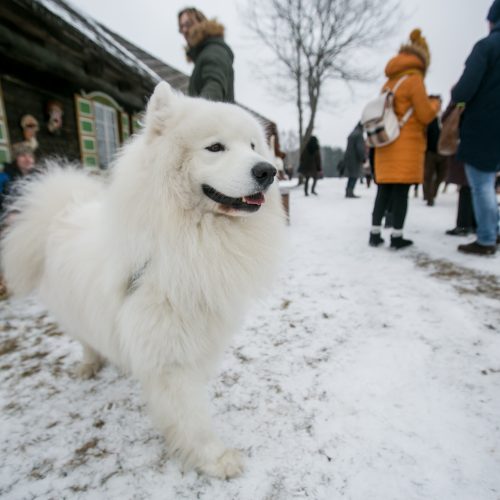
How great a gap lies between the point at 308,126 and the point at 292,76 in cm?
264

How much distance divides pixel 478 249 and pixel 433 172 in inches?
152

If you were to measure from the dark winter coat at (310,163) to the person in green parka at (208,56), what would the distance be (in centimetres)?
762

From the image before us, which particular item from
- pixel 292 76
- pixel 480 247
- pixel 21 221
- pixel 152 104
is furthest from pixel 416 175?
pixel 292 76

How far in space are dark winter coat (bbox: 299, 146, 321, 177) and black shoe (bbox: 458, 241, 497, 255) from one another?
704cm

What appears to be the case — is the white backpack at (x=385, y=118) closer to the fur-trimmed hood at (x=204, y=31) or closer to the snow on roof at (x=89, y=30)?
the fur-trimmed hood at (x=204, y=31)

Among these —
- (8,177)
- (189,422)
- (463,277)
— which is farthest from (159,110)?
(463,277)

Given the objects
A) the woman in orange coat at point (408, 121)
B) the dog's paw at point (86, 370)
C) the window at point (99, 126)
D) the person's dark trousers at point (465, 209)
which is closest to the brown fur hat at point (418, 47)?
the woman in orange coat at point (408, 121)

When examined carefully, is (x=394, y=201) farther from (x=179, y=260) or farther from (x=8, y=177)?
(x=8, y=177)

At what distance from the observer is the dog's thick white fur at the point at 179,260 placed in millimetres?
1221

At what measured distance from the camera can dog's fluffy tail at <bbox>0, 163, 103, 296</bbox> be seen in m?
1.74

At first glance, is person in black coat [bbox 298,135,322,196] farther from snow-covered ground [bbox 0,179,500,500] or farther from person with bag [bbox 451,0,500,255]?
snow-covered ground [bbox 0,179,500,500]

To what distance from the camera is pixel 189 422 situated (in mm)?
1246

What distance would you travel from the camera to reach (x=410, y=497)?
114 centimetres

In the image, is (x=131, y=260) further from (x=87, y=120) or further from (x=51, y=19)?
(x=87, y=120)
